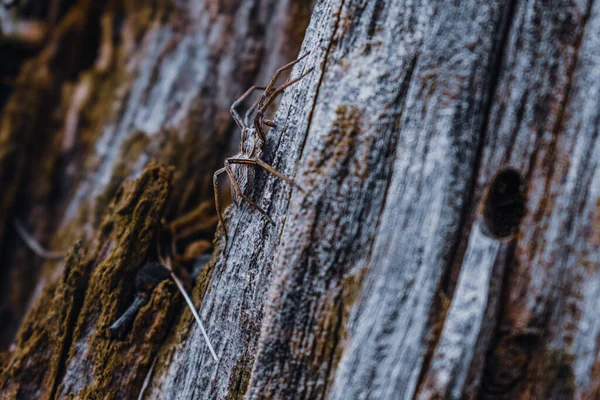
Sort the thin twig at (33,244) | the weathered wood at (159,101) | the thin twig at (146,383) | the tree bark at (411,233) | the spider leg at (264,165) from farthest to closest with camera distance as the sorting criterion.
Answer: the thin twig at (33,244), the weathered wood at (159,101), the thin twig at (146,383), the spider leg at (264,165), the tree bark at (411,233)

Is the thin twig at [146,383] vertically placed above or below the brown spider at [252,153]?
below

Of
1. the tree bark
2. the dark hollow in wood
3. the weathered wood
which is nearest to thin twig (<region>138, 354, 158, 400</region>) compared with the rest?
the tree bark

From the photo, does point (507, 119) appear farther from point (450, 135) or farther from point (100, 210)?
point (100, 210)

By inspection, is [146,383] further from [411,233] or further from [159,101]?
[159,101]

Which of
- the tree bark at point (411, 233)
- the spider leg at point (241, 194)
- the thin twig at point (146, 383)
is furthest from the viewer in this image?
the thin twig at point (146, 383)

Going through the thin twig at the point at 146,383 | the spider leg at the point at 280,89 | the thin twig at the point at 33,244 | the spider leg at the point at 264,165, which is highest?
the spider leg at the point at 280,89

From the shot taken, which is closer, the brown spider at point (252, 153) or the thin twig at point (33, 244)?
the brown spider at point (252, 153)

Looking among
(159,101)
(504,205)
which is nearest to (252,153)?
(504,205)

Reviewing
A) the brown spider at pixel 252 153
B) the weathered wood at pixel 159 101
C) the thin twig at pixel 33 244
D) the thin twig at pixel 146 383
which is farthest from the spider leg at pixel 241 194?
the thin twig at pixel 33 244

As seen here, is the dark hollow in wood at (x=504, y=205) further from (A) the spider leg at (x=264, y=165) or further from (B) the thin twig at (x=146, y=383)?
(B) the thin twig at (x=146, y=383)

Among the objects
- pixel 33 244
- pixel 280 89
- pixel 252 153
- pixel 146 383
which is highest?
pixel 280 89
